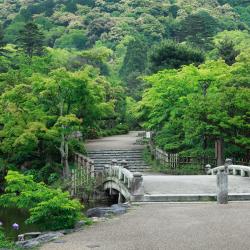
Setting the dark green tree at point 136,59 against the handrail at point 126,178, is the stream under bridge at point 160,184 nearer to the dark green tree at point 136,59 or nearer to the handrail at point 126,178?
the handrail at point 126,178

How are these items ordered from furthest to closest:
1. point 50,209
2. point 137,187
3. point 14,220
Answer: point 14,220 < point 137,187 < point 50,209

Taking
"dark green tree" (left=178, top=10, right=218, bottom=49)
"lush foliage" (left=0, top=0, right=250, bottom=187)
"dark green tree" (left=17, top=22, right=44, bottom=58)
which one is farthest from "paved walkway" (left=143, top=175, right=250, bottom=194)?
"dark green tree" (left=178, top=10, right=218, bottom=49)

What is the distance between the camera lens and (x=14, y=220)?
2155 cm

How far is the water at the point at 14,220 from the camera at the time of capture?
19.0 meters

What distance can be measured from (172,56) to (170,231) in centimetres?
3109

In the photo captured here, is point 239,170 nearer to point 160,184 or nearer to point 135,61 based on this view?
point 160,184

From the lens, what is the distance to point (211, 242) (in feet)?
38.8

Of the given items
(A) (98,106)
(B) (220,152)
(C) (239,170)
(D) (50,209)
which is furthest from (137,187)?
(A) (98,106)

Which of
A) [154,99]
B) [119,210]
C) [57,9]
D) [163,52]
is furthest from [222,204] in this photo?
[57,9]

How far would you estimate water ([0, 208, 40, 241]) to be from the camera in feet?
62.2

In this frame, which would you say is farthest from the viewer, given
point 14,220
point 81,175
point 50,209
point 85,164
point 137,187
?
point 85,164

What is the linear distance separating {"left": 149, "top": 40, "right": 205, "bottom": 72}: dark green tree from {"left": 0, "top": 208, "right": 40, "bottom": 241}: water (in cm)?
2223

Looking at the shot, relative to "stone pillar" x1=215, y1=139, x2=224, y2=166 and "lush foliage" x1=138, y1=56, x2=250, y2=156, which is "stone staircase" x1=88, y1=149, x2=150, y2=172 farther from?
"stone pillar" x1=215, y1=139, x2=224, y2=166

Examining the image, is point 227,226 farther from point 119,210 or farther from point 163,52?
point 163,52
